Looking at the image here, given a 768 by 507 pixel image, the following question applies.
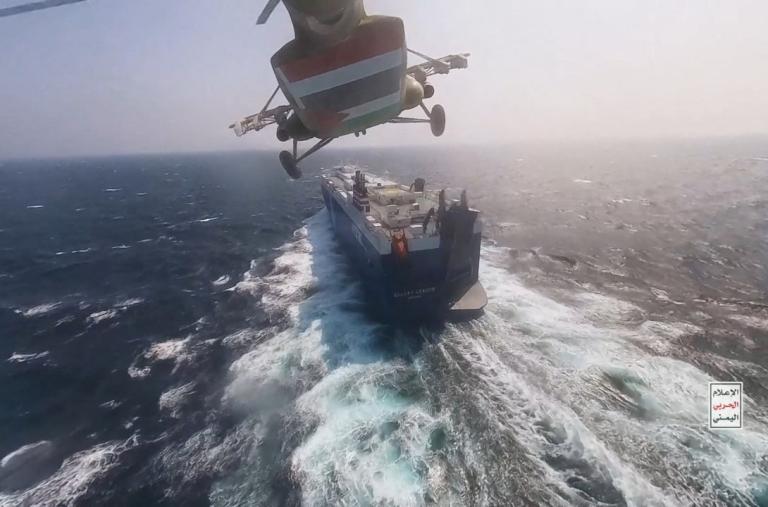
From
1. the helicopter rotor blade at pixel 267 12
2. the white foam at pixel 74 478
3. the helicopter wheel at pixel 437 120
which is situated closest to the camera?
the helicopter rotor blade at pixel 267 12

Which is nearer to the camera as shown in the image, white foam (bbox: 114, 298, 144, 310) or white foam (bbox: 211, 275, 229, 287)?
white foam (bbox: 114, 298, 144, 310)

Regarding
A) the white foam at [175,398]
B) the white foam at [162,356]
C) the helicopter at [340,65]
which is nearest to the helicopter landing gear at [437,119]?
the helicopter at [340,65]

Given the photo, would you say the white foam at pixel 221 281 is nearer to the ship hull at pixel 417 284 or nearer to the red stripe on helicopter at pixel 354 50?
the ship hull at pixel 417 284

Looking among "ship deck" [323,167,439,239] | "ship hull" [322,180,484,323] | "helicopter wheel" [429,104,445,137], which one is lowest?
"ship hull" [322,180,484,323]

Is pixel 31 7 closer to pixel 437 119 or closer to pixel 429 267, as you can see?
pixel 437 119

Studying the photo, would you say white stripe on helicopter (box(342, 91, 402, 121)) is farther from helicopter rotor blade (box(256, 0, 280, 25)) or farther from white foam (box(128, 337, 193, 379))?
white foam (box(128, 337, 193, 379))

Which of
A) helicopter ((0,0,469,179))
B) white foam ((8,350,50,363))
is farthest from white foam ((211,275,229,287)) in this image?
helicopter ((0,0,469,179))

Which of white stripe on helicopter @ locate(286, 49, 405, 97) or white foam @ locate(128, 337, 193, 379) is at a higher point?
white stripe on helicopter @ locate(286, 49, 405, 97)
